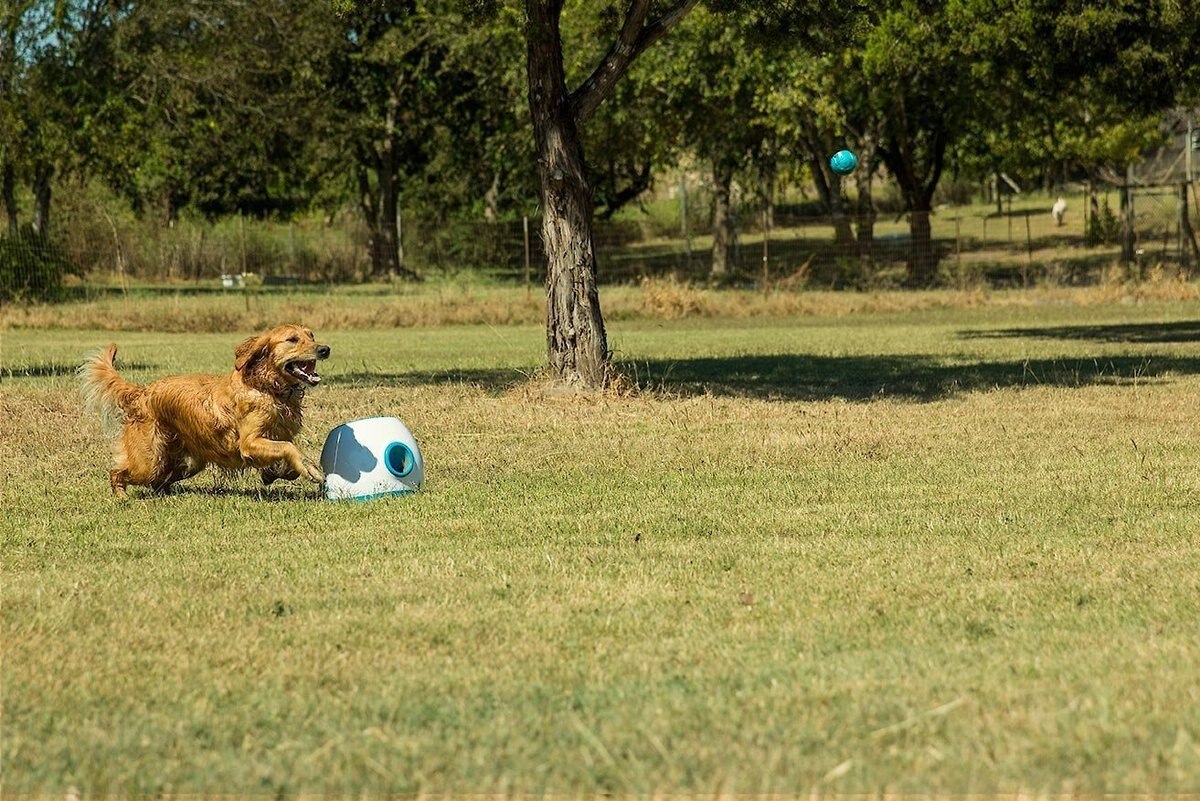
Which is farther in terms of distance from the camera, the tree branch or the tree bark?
the tree bark

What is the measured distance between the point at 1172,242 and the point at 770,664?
50.5 m

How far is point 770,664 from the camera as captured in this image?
566 cm

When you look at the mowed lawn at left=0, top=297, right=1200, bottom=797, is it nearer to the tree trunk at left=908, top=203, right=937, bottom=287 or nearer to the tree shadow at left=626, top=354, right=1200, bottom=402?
the tree shadow at left=626, top=354, right=1200, bottom=402

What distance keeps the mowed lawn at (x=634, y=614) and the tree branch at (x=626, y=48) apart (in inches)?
143

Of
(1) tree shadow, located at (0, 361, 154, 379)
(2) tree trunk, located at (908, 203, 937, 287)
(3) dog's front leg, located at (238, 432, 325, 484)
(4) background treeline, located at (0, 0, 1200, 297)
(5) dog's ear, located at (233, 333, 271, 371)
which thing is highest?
(4) background treeline, located at (0, 0, 1200, 297)

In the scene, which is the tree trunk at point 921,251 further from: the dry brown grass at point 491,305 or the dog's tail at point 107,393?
the dog's tail at point 107,393

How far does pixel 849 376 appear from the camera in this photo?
17.8 metres

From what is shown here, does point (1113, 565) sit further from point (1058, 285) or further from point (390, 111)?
point (390, 111)

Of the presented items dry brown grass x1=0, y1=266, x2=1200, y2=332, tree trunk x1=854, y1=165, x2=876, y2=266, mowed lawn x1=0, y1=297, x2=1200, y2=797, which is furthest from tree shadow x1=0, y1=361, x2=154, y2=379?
tree trunk x1=854, y1=165, x2=876, y2=266

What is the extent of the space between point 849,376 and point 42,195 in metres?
25.5

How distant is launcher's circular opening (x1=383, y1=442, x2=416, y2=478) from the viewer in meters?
9.50

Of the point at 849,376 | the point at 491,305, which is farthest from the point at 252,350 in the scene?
the point at 491,305

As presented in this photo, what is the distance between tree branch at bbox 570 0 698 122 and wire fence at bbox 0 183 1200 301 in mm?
18536

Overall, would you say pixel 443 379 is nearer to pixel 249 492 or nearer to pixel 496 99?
pixel 249 492
